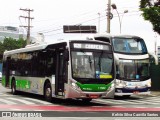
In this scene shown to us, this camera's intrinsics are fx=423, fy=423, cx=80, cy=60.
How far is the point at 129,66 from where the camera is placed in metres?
25.3

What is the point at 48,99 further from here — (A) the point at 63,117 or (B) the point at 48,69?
(A) the point at 63,117

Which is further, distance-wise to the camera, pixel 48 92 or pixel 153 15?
pixel 153 15

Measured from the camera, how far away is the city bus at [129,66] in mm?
25109

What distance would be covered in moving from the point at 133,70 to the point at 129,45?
61.9 inches

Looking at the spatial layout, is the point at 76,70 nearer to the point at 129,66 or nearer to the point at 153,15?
the point at 129,66

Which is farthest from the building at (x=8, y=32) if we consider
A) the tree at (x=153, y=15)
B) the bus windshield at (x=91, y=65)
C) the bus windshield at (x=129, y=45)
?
the bus windshield at (x=91, y=65)

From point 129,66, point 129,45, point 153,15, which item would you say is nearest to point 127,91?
point 129,66

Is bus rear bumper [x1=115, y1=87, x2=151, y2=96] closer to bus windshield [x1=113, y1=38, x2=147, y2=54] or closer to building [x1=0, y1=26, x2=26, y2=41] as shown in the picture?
bus windshield [x1=113, y1=38, x2=147, y2=54]

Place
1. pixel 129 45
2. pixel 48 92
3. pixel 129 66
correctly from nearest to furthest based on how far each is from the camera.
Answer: pixel 48 92 → pixel 129 66 → pixel 129 45

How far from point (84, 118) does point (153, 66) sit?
2109 cm

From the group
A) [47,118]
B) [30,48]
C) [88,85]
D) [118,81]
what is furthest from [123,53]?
[47,118]

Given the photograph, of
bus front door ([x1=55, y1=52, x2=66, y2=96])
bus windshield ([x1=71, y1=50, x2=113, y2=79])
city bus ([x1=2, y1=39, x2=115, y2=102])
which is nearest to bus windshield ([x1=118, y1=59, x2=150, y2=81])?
city bus ([x1=2, y1=39, x2=115, y2=102])

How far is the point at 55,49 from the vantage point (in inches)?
802

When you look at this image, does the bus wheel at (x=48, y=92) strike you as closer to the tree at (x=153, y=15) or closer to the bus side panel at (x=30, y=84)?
the bus side panel at (x=30, y=84)
